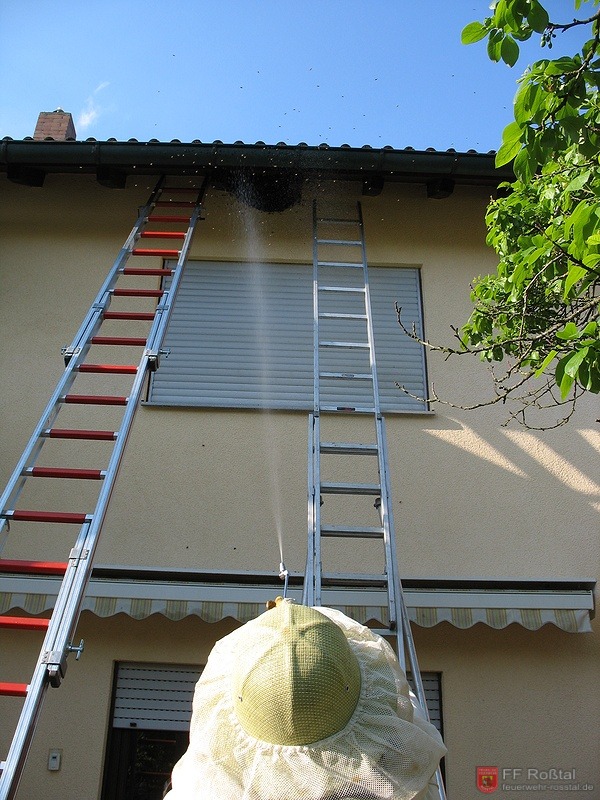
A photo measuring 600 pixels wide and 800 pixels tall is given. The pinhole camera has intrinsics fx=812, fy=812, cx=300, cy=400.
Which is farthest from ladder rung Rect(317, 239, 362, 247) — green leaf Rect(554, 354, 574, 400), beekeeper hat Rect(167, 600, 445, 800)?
beekeeper hat Rect(167, 600, 445, 800)

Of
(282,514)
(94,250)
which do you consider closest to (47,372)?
(94,250)

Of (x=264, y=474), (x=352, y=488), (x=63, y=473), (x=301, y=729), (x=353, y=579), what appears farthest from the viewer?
(x=264, y=474)

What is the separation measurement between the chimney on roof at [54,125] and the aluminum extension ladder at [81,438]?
1.54 m

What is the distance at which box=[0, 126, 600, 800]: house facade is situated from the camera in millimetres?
5695

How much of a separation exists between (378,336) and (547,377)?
1.54 metres

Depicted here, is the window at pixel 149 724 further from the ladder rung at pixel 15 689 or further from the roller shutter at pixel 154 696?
the ladder rung at pixel 15 689

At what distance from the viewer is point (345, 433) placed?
268 inches

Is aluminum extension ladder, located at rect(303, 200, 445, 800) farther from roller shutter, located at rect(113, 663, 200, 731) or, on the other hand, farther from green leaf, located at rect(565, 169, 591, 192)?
green leaf, located at rect(565, 169, 591, 192)

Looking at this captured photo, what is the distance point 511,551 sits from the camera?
642cm

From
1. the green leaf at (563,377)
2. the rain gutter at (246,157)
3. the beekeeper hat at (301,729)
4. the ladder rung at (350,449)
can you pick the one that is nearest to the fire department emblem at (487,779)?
the ladder rung at (350,449)

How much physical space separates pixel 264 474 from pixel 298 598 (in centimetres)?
125

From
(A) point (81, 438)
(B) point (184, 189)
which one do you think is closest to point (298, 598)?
(A) point (81, 438)

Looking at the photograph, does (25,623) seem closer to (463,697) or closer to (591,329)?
(591,329)

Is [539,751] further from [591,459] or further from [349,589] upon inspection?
[591,459]
